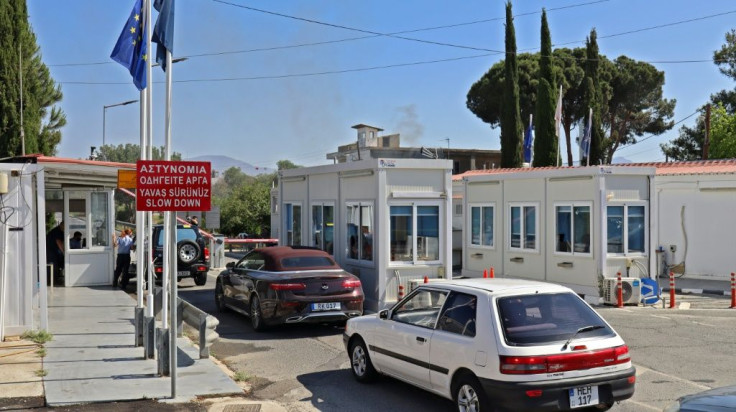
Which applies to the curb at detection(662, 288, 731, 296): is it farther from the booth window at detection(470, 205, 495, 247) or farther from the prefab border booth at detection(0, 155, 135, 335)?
the prefab border booth at detection(0, 155, 135, 335)

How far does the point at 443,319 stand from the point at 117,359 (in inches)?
198

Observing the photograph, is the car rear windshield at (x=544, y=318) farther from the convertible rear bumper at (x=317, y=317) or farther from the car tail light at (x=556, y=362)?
the convertible rear bumper at (x=317, y=317)

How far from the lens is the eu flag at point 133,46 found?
1122 cm

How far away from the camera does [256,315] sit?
1252cm

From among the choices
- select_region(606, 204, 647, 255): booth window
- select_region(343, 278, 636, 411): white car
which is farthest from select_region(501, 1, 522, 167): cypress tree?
select_region(343, 278, 636, 411): white car

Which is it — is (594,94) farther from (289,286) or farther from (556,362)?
(556,362)

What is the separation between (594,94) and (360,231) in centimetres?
3043

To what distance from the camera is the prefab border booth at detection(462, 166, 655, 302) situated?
16.7 m

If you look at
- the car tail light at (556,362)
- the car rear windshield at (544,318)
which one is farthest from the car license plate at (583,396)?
the car rear windshield at (544,318)

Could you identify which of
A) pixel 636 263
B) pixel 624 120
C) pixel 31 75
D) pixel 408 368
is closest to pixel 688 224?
pixel 636 263

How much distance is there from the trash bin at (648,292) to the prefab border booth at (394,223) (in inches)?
189

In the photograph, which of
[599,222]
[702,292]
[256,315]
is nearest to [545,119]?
[702,292]

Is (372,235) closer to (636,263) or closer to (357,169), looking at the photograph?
(357,169)

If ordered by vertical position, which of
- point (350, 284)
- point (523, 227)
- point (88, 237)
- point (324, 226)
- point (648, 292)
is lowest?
point (648, 292)
